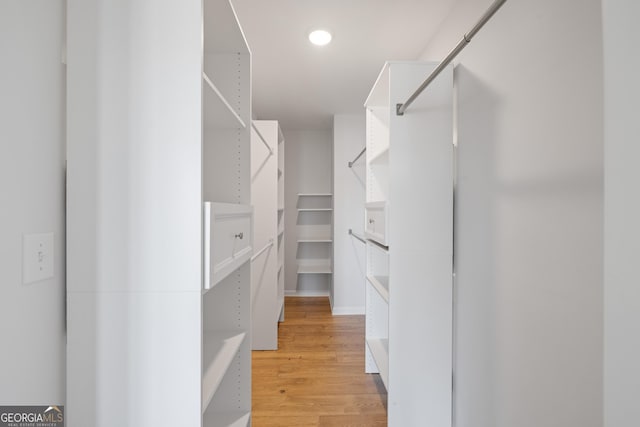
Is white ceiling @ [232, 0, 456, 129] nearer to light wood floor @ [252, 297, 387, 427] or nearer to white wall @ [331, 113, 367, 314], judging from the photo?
white wall @ [331, 113, 367, 314]

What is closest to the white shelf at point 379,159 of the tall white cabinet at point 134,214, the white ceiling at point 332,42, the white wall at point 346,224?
the white ceiling at point 332,42

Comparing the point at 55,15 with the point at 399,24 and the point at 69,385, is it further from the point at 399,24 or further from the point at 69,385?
the point at 399,24

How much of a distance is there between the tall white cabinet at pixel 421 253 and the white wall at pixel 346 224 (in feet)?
7.77

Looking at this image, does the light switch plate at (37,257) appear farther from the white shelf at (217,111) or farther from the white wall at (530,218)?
the white wall at (530,218)

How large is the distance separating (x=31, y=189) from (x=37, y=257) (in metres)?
0.16

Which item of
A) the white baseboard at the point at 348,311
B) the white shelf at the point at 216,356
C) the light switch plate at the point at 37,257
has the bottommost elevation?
the white baseboard at the point at 348,311

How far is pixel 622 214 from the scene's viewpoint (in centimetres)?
53

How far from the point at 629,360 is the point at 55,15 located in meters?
1.44

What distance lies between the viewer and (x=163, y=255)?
0.86 metres

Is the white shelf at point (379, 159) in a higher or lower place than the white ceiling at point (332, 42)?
lower

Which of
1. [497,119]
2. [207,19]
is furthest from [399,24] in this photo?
[207,19]

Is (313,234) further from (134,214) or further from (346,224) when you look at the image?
(134,214)

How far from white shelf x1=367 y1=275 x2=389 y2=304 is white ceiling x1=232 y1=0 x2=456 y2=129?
170 cm

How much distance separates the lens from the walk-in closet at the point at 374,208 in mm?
Result: 751
